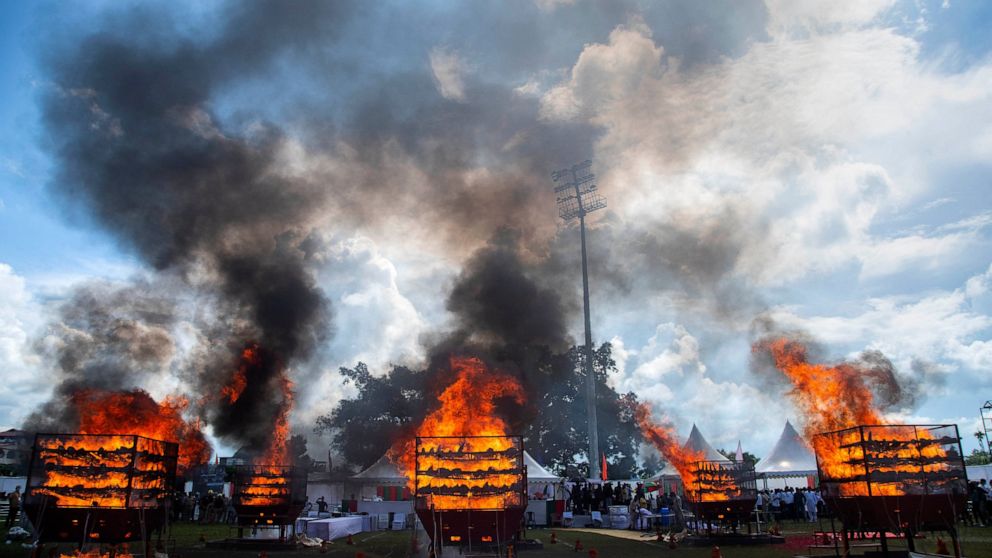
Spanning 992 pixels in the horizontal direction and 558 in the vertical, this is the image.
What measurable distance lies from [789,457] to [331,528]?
92.2 feet

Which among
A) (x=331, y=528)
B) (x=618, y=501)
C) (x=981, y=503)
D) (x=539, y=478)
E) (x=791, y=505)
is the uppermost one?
(x=539, y=478)

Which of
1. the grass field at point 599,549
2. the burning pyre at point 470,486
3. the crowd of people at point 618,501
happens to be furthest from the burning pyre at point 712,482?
the burning pyre at point 470,486

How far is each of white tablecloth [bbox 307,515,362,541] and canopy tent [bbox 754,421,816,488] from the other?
77.6ft

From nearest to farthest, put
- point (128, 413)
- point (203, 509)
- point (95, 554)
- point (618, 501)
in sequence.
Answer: point (95, 554) → point (128, 413) → point (203, 509) → point (618, 501)

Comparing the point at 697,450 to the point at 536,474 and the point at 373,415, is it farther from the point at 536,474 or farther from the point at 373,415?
the point at 373,415

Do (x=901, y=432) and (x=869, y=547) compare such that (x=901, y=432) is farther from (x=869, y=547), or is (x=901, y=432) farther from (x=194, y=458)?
(x=194, y=458)

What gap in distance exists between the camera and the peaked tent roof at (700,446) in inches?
1687

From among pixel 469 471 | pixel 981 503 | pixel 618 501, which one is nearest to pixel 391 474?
pixel 618 501

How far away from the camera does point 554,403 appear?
2461 inches

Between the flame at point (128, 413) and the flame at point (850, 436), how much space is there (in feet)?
62.3

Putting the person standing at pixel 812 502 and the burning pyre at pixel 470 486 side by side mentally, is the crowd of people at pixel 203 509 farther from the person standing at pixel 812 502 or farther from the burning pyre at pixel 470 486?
the person standing at pixel 812 502

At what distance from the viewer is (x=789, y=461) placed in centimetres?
4028

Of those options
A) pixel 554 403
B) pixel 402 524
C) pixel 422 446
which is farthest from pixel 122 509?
pixel 554 403

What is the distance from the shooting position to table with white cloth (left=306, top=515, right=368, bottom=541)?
25484 mm
